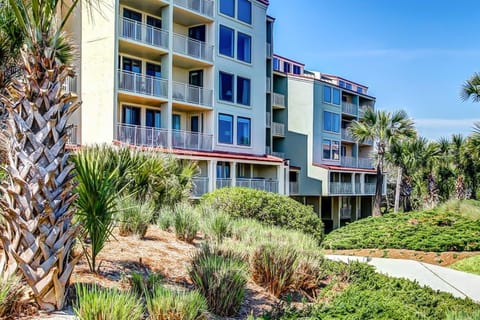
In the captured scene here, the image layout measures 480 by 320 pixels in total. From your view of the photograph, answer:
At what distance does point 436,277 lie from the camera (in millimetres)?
11461

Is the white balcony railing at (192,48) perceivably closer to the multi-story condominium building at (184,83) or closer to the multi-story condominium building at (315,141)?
the multi-story condominium building at (184,83)

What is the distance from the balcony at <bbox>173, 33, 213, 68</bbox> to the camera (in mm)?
26797

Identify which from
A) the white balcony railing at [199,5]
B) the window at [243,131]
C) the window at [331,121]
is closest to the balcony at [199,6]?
the white balcony railing at [199,5]

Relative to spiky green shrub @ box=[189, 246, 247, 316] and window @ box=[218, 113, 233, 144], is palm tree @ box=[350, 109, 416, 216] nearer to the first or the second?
window @ box=[218, 113, 233, 144]

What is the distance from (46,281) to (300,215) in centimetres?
1152

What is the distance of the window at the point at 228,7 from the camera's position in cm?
2896

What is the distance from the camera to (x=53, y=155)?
15.7 feet

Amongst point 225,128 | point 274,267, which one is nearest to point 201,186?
point 225,128

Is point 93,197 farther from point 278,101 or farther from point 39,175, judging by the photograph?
point 278,101

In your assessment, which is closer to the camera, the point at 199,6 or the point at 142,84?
the point at 142,84

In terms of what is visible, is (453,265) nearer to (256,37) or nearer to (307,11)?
(307,11)

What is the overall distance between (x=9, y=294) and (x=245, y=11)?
2858 centimetres

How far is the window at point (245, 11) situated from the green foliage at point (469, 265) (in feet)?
69.8

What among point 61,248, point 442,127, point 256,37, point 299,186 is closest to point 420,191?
point 442,127
